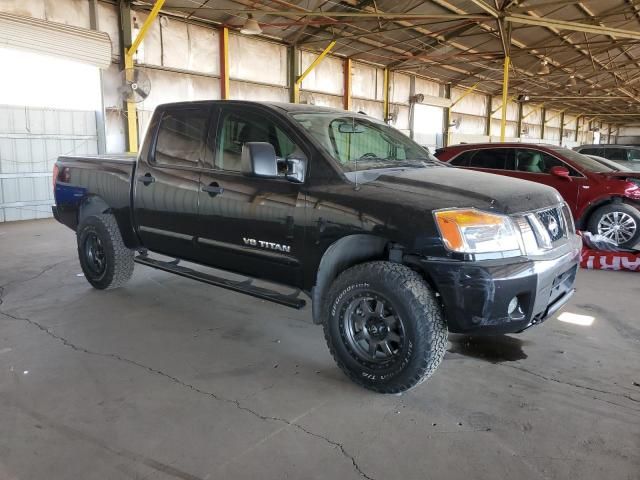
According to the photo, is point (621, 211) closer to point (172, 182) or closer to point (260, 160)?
point (260, 160)

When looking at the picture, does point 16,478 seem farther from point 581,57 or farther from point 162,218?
point 581,57

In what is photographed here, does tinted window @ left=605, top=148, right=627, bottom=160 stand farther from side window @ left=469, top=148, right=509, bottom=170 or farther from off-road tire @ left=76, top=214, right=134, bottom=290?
off-road tire @ left=76, top=214, right=134, bottom=290

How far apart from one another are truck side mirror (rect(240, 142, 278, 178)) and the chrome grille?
1639 mm

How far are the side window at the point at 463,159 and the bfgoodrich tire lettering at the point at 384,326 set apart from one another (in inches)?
228

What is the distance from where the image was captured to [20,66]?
9.59 m

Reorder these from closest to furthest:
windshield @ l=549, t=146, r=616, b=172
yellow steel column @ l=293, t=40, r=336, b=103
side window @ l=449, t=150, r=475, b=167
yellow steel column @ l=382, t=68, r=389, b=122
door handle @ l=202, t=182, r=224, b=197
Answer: door handle @ l=202, t=182, r=224, b=197 < windshield @ l=549, t=146, r=616, b=172 < side window @ l=449, t=150, r=475, b=167 < yellow steel column @ l=293, t=40, r=336, b=103 < yellow steel column @ l=382, t=68, r=389, b=122

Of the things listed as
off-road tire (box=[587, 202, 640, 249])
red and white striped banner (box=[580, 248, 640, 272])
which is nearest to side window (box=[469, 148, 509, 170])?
off-road tire (box=[587, 202, 640, 249])

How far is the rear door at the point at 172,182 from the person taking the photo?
3.91 m

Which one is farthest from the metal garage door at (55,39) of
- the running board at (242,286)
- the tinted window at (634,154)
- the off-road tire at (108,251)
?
the tinted window at (634,154)

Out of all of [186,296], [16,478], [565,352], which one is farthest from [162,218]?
[565,352]

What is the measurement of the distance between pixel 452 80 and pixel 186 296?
21.1 metres

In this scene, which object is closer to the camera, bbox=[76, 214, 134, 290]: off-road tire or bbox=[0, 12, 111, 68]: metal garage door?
bbox=[76, 214, 134, 290]: off-road tire

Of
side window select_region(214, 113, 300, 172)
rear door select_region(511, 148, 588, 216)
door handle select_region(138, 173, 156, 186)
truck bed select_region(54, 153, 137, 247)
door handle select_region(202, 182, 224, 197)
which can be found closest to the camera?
side window select_region(214, 113, 300, 172)

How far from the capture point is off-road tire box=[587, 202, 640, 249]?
272 inches
